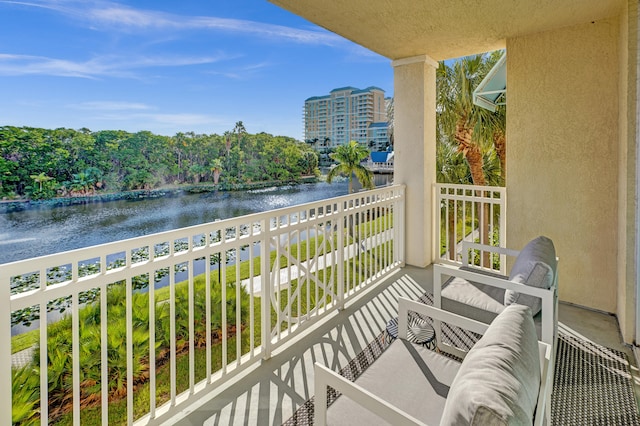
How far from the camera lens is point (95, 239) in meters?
12.5

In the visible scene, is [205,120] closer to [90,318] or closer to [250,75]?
[250,75]

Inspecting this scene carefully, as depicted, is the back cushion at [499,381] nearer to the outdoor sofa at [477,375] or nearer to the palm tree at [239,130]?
the outdoor sofa at [477,375]

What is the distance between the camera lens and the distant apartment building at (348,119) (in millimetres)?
14789

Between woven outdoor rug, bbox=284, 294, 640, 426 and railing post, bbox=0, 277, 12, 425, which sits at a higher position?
railing post, bbox=0, 277, 12, 425

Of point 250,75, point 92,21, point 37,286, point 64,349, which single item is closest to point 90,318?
point 64,349

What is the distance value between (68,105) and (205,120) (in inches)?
301

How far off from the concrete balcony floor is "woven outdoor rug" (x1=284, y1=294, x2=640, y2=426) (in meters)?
0.08

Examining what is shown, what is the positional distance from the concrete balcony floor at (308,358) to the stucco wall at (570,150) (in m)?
0.54

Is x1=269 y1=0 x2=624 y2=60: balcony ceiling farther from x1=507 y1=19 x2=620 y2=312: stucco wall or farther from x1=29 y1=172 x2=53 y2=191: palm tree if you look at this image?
x1=29 y1=172 x2=53 y2=191: palm tree

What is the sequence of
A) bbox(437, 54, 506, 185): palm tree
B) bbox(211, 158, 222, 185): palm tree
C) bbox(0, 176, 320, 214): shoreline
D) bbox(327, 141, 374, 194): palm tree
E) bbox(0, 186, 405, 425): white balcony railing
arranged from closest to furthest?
bbox(0, 186, 405, 425): white balcony railing
bbox(437, 54, 506, 185): palm tree
bbox(0, 176, 320, 214): shoreline
bbox(211, 158, 222, 185): palm tree
bbox(327, 141, 374, 194): palm tree

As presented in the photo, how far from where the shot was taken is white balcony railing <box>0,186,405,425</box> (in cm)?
146

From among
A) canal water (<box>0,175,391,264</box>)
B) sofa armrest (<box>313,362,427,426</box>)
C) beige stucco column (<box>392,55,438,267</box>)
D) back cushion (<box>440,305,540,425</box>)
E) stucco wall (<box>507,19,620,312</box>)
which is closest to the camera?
back cushion (<box>440,305,540,425</box>)

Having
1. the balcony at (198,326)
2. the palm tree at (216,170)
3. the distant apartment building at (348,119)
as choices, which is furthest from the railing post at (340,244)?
the palm tree at (216,170)

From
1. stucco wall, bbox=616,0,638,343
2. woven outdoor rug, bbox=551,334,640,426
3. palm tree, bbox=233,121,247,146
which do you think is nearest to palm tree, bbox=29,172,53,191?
palm tree, bbox=233,121,247,146
